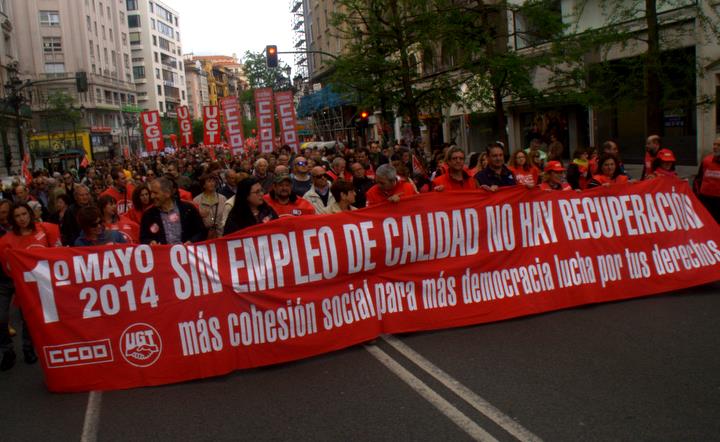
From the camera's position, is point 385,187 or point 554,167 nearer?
point 385,187

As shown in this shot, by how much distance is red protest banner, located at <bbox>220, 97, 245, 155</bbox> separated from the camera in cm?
2566

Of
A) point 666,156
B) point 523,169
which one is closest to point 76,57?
point 523,169

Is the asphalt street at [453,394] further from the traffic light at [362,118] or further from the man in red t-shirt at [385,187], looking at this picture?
the traffic light at [362,118]

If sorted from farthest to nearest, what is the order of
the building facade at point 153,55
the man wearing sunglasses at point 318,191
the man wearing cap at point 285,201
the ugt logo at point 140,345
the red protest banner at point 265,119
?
1. the building facade at point 153,55
2. the red protest banner at point 265,119
3. the man wearing sunglasses at point 318,191
4. the man wearing cap at point 285,201
5. the ugt logo at point 140,345

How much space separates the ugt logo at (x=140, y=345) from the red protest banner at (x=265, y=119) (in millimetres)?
18235

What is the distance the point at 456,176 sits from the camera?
8.10 m

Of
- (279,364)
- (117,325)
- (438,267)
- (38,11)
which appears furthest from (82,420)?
(38,11)

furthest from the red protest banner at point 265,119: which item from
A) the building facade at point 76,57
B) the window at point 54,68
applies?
the window at point 54,68

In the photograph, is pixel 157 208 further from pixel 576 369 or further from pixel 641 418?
pixel 641 418

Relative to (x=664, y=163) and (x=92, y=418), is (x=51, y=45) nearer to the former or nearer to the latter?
(x=664, y=163)

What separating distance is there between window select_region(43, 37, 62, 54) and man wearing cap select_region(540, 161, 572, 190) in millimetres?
76126

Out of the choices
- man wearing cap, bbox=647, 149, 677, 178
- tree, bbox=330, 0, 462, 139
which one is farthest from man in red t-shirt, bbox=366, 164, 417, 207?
tree, bbox=330, 0, 462, 139

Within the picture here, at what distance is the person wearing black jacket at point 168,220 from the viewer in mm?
6941

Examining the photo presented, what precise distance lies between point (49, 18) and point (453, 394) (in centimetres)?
8021
